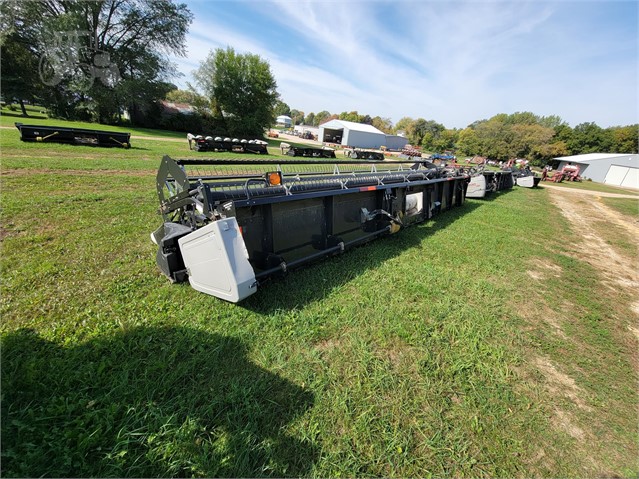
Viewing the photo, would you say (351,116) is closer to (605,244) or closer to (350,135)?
(350,135)

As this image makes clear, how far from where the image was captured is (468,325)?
2877mm

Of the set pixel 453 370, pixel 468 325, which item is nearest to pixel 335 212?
pixel 468 325

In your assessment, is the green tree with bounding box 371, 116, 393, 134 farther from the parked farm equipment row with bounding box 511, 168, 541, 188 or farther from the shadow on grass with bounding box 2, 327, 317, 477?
the shadow on grass with bounding box 2, 327, 317, 477

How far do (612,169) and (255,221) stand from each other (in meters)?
49.6

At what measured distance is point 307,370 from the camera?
218cm

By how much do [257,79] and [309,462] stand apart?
40.1 meters

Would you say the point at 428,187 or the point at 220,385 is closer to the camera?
the point at 220,385

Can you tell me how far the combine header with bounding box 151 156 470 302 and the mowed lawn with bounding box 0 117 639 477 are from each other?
34 centimetres

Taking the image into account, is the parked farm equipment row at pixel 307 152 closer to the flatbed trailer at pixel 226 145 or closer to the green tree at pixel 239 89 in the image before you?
the flatbed trailer at pixel 226 145

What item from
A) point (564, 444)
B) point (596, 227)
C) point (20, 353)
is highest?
point (20, 353)

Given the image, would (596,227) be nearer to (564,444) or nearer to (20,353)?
(564,444)

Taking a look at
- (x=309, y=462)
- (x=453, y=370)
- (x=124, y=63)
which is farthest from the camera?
(x=124, y=63)

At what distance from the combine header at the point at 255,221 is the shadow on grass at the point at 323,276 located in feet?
0.62

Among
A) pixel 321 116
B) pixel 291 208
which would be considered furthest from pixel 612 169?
pixel 321 116
